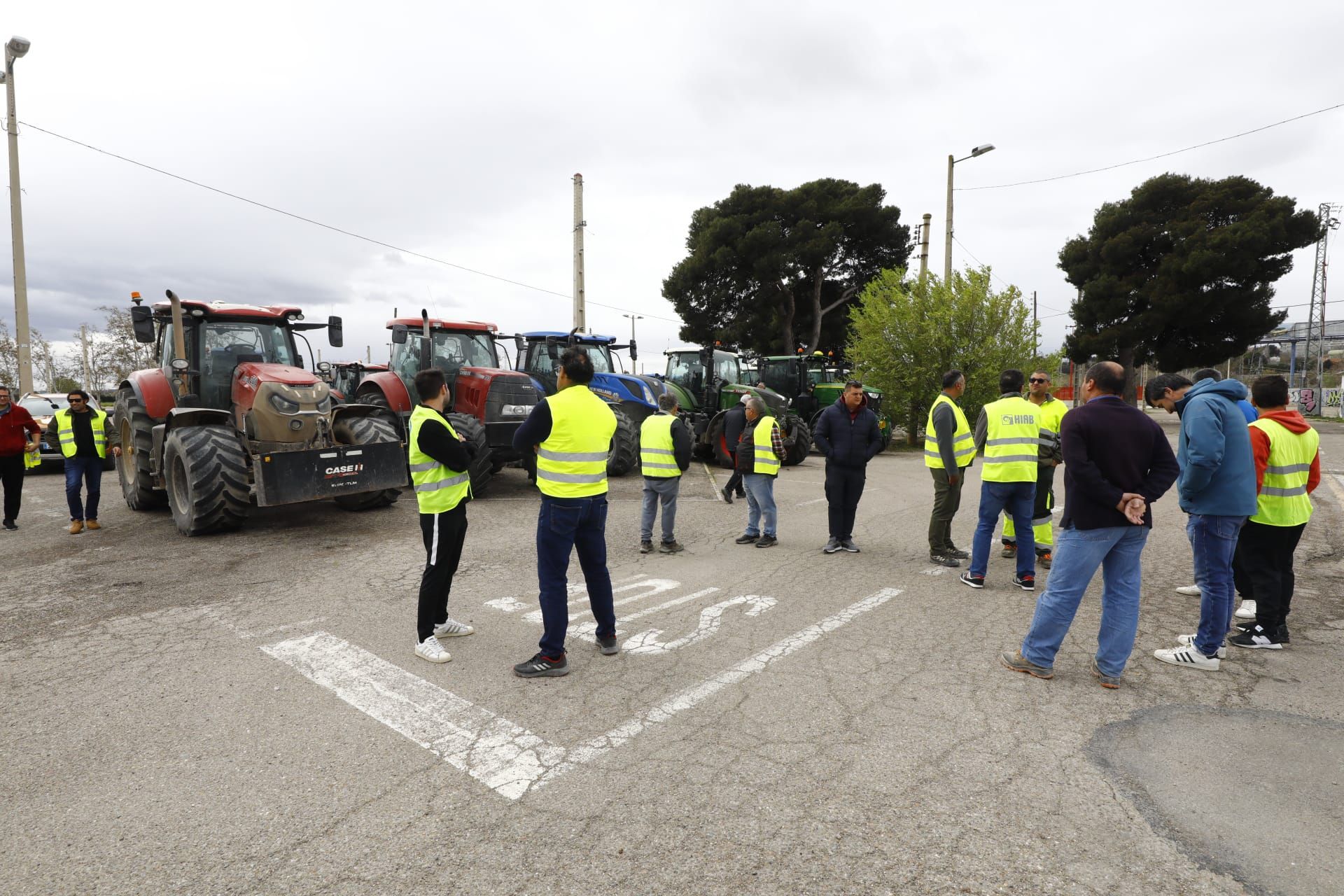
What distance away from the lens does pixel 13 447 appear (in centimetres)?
848

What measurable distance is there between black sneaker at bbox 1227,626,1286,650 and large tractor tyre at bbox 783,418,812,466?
10.7 m

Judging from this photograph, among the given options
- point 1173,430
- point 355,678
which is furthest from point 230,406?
point 1173,430

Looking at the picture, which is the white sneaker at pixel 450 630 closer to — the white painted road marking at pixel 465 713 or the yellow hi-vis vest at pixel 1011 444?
the white painted road marking at pixel 465 713

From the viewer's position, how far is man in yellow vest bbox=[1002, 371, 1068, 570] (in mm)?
6430

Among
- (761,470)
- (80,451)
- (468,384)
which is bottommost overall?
(761,470)

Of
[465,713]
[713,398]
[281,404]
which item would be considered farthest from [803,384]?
[465,713]

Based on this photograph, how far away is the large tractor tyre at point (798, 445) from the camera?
15.3m

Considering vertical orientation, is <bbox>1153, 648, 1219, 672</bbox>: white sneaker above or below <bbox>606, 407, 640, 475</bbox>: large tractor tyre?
below

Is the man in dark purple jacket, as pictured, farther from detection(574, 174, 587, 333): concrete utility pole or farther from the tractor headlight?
detection(574, 174, 587, 333): concrete utility pole

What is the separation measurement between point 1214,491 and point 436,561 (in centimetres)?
465

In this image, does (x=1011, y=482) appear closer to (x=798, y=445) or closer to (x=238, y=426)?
(x=238, y=426)

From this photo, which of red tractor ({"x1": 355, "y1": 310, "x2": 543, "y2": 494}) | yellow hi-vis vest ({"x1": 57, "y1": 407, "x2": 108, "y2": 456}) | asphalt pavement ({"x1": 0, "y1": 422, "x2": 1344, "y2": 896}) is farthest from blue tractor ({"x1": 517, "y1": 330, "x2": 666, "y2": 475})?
asphalt pavement ({"x1": 0, "y1": 422, "x2": 1344, "y2": 896})

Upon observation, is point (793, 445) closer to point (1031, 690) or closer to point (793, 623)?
point (793, 623)

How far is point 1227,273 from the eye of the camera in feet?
103
